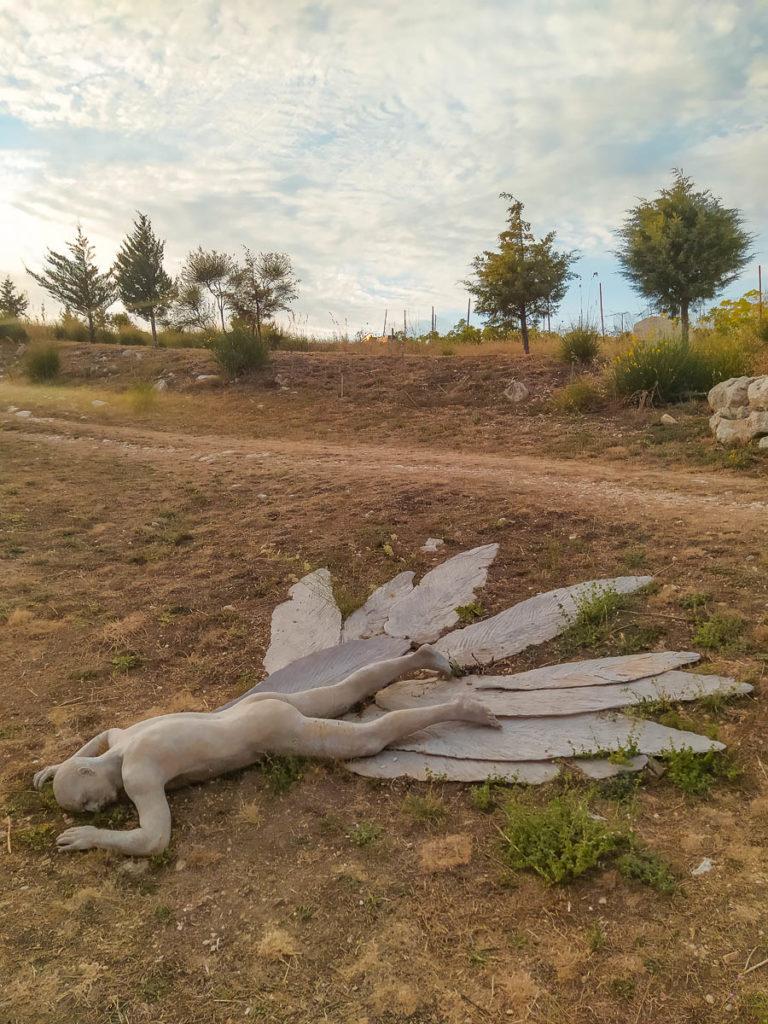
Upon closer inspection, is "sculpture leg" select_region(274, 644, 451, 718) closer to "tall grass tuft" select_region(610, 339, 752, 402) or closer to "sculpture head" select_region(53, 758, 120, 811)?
"sculpture head" select_region(53, 758, 120, 811)

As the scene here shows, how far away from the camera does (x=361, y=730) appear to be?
10.2ft

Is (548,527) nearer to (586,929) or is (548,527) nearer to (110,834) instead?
(586,929)

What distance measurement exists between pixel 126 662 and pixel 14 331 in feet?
65.7

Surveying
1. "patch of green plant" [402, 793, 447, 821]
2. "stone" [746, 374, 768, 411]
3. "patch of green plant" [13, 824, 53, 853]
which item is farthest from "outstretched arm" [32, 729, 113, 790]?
"stone" [746, 374, 768, 411]

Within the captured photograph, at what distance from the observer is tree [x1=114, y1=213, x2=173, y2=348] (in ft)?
69.5

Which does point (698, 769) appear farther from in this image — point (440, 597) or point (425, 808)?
point (440, 597)

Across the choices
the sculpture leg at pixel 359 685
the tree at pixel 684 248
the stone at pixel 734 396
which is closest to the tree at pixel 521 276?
the tree at pixel 684 248

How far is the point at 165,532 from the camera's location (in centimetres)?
611

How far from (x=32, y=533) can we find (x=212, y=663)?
309 cm

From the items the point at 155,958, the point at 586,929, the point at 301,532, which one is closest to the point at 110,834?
the point at 155,958

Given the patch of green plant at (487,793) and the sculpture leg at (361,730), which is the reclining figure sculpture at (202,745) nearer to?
the sculpture leg at (361,730)

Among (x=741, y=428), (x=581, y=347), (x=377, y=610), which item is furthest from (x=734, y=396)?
(x=377, y=610)

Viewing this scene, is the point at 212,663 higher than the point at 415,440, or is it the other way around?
the point at 415,440

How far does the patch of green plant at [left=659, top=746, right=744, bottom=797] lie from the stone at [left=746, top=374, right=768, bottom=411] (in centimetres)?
597
